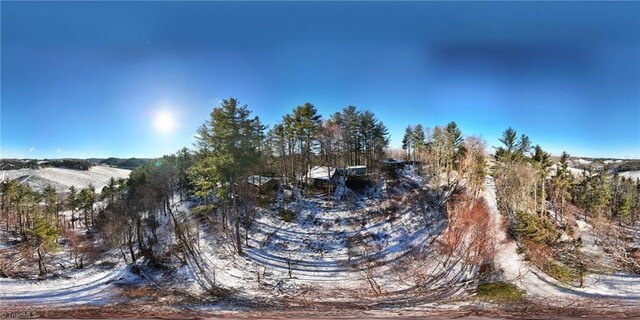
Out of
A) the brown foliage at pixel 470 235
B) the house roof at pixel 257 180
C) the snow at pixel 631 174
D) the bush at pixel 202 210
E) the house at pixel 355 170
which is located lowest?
the brown foliage at pixel 470 235

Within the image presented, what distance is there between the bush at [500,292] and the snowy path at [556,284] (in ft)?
0.93

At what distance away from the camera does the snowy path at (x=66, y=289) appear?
6957 millimetres

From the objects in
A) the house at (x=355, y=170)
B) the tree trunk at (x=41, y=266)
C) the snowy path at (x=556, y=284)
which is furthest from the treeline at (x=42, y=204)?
the snowy path at (x=556, y=284)

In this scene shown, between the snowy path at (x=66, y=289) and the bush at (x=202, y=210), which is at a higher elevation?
the bush at (x=202, y=210)

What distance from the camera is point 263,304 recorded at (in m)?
6.78

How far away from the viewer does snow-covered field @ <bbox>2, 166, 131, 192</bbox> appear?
21.3 meters

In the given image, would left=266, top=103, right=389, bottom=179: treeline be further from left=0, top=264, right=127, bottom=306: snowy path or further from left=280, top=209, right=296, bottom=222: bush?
left=0, top=264, right=127, bottom=306: snowy path

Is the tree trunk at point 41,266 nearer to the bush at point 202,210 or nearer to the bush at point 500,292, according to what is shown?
the bush at point 202,210

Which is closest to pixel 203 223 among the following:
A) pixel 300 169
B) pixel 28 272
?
pixel 28 272

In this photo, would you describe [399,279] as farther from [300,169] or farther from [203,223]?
[300,169]

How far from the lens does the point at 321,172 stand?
1769cm

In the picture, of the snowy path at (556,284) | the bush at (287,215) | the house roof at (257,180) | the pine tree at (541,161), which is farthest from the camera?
the pine tree at (541,161)

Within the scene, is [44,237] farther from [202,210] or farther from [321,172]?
[321,172]

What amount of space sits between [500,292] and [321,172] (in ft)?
37.6
